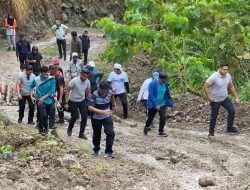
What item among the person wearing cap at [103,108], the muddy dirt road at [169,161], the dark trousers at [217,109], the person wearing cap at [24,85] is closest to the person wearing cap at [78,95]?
the muddy dirt road at [169,161]

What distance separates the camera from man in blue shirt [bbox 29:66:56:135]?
1134cm

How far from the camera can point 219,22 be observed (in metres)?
15.9

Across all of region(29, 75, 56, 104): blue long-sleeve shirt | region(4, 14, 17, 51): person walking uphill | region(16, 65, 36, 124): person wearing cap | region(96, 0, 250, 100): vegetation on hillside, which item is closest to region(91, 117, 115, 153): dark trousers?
region(29, 75, 56, 104): blue long-sleeve shirt

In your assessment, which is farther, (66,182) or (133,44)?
(133,44)

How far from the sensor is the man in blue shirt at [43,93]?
1134 centimetres

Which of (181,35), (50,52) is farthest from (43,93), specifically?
(50,52)

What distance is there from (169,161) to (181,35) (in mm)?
5526

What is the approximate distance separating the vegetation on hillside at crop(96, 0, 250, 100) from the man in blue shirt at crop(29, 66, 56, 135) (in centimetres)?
380

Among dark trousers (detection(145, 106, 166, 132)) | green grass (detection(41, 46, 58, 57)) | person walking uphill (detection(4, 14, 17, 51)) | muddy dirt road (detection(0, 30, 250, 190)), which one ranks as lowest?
muddy dirt road (detection(0, 30, 250, 190))

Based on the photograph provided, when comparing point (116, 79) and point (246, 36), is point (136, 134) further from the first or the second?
point (246, 36)

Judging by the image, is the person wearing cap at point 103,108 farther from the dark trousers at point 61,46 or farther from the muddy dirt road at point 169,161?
the dark trousers at point 61,46

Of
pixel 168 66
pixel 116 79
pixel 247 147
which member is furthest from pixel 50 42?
pixel 247 147

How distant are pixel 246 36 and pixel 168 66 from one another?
2393 mm

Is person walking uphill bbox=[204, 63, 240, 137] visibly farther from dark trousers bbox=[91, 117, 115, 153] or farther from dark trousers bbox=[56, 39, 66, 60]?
dark trousers bbox=[56, 39, 66, 60]
